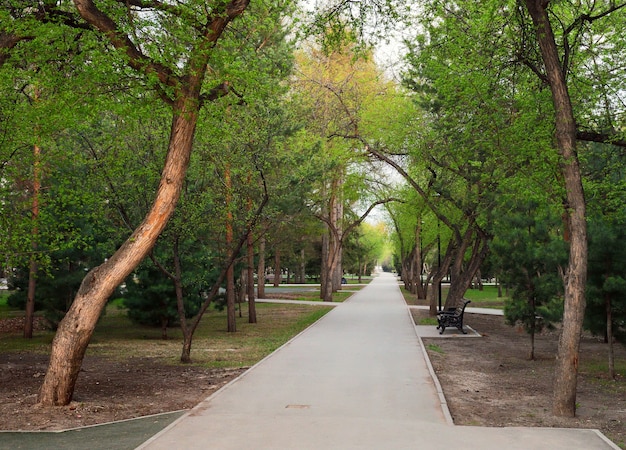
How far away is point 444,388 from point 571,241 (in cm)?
339

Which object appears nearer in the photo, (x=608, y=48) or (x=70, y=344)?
(x=70, y=344)

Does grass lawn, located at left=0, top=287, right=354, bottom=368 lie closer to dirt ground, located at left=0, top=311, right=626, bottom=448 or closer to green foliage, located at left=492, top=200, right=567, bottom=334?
dirt ground, located at left=0, top=311, right=626, bottom=448

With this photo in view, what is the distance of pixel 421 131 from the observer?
810 inches

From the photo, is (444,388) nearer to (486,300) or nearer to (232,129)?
(232,129)

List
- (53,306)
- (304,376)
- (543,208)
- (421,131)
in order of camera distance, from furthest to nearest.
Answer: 1. (421,131)
2. (53,306)
3. (543,208)
4. (304,376)

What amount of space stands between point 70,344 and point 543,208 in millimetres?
10544

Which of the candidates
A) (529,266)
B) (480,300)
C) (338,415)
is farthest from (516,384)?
(480,300)

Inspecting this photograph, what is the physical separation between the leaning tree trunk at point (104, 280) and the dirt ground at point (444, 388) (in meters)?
0.36

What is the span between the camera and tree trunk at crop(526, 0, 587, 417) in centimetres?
838

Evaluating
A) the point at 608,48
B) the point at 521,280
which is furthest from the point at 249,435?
the point at 608,48

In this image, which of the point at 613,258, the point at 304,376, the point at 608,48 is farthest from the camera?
the point at 608,48

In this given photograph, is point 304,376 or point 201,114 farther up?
point 201,114

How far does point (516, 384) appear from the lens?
10977 millimetres

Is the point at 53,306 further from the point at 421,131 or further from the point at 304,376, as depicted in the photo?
the point at 421,131
